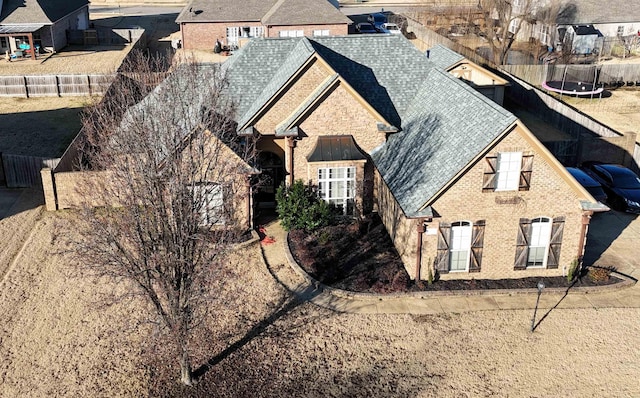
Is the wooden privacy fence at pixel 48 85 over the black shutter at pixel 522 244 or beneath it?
over

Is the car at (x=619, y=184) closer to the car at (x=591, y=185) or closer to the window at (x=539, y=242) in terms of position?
the car at (x=591, y=185)

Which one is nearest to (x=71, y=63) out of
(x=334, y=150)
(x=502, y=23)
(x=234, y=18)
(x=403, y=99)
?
(x=234, y=18)

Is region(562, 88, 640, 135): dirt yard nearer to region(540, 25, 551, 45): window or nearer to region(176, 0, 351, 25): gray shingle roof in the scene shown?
region(540, 25, 551, 45): window

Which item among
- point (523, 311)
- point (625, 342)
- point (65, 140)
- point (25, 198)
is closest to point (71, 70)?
point (65, 140)

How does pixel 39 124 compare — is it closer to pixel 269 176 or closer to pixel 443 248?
pixel 269 176

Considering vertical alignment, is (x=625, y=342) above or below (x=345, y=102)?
below

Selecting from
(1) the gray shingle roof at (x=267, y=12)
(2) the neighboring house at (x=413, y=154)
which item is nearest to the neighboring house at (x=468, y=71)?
(2) the neighboring house at (x=413, y=154)

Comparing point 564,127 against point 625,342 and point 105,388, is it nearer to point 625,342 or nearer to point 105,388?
point 625,342
